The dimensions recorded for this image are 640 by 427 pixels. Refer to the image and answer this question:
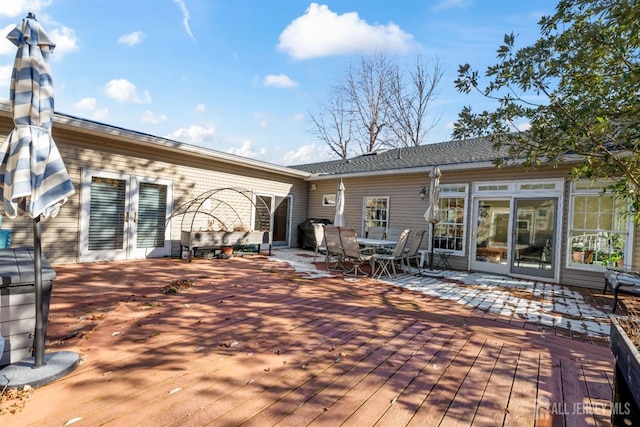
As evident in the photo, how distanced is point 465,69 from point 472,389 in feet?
11.2

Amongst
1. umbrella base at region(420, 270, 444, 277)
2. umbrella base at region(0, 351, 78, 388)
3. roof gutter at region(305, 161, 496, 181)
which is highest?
roof gutter at region(305, 161, 496, 181)

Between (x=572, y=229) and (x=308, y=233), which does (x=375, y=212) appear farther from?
(x=572, y=229)

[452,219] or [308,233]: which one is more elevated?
[452,219]

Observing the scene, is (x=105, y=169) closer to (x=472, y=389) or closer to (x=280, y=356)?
(x=280, y=356)

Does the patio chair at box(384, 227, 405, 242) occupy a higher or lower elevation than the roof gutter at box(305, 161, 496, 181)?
lower

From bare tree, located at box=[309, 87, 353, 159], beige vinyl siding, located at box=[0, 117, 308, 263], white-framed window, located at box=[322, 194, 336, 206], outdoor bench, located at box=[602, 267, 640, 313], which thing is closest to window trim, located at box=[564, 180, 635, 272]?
outdoor bench, located at box=[602, 267, 640, 313]

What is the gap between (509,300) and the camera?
206 inches

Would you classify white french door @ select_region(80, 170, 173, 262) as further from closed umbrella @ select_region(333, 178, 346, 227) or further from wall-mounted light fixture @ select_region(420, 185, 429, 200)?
wall-mounted light fixture @ select_region(420, 185, 429, 200)

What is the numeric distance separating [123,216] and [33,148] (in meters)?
6.07

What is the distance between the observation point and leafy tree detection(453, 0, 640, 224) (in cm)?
290

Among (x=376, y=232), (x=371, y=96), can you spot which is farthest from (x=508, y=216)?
(x=371, y=96)

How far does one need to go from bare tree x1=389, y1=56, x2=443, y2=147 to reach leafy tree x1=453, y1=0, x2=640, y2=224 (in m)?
15.8

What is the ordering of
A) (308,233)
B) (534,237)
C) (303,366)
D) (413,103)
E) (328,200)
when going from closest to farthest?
(303,366) → (534,237) → (308,233) → (328,200) → (413,103)

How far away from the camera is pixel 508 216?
7645 millimetres
